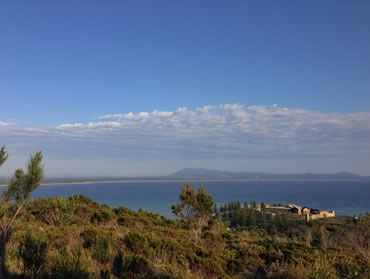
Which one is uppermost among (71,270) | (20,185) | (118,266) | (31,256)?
(20,185)

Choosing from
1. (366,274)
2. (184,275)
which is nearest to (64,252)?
(184,275)

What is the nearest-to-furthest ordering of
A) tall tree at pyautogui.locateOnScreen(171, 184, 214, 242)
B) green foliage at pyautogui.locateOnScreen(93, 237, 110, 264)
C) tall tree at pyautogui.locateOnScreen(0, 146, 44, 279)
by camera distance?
tall tree at pyautogui.locateOnScreen(0, 146, 44, 279), green foliage at pyautogui.locateOnScreen(93, 237, 110, 264), tall tree at pyautogui.locateOnScreen(171, 184, 214, 242)

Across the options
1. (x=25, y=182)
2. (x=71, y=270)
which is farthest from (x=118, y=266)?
(x=25, y=182)

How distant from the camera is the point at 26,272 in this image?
15.3ft

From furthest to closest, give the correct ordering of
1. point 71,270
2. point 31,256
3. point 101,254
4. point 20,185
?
point 101,254
point 20,185
point 71,270
point 31,256

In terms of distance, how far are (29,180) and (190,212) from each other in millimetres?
15214

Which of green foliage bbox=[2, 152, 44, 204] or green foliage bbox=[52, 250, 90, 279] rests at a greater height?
green foliage bbox=[2, 152, 44, 204]

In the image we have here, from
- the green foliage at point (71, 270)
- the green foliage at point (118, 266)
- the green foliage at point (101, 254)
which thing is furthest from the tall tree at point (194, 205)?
the green foliage at point (71, 270)

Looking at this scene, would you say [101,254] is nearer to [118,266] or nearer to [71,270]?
[118,266]

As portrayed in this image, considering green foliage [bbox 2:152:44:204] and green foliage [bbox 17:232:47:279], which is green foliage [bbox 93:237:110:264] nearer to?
green foliage [bbox 17:232:47:279]

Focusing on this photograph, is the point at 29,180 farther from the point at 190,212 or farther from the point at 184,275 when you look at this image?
the point at 190,212

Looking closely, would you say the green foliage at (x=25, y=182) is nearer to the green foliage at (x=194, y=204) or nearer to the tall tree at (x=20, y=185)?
the tall tree at (x=20, y=185)

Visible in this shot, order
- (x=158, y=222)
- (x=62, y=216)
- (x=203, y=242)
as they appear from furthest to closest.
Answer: (x=158, y=222), (x=62, y=216), (x=203, y=242)

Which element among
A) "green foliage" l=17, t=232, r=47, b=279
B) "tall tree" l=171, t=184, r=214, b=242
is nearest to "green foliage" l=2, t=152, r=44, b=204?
"green foliage" l=17, t=232, r=47, b=279
